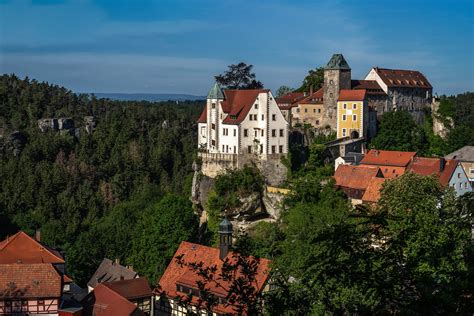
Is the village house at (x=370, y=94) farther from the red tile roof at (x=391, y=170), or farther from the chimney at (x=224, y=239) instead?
the chimney at (x=224, y=239)

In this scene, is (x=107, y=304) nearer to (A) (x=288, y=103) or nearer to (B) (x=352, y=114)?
(B) (x=352, y=114)

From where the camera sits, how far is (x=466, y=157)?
55812 millimetres

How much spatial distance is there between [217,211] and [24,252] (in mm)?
14004

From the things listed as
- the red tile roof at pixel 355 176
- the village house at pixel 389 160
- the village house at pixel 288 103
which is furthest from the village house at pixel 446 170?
the village house at pixel 288 103

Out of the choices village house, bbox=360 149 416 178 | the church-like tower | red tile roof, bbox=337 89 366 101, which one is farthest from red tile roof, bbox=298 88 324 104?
village house, bbox=360 149 416 178

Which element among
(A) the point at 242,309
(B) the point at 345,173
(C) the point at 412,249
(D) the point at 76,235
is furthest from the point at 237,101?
(A) the point at 242,309

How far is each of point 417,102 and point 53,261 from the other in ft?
132

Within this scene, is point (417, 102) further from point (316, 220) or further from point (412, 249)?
point (412, 249)

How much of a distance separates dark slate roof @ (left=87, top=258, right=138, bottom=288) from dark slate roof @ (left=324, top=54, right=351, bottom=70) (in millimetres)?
24600

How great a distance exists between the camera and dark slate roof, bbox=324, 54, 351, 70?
5744 cm

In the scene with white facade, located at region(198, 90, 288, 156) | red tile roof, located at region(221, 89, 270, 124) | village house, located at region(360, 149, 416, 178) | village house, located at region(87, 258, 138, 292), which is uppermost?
red tile roof, located at region(221, 89, 270, 124)

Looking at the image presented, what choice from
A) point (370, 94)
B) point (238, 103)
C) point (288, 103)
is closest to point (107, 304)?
point (238, 103)

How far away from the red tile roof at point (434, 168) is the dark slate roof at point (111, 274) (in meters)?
20.9

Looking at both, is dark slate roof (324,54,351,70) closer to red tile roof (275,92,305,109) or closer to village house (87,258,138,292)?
red tile roof (275,92,305,109)
